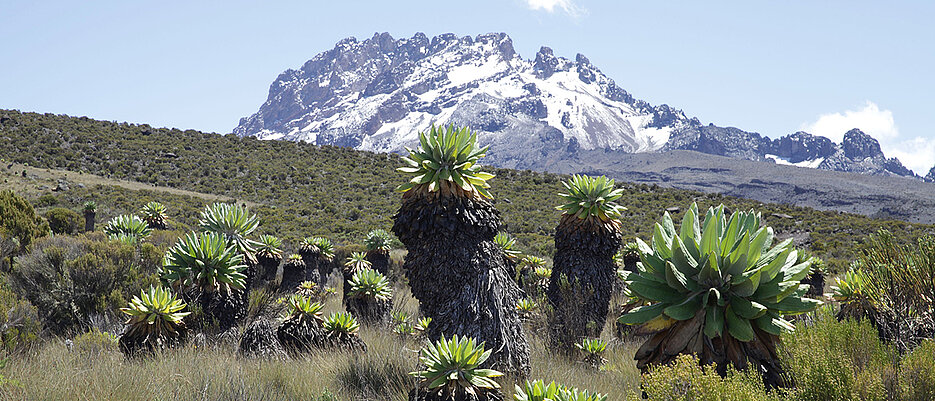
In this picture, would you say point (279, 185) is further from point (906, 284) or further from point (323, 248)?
point (906, 284)

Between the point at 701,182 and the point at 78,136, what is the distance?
188 m

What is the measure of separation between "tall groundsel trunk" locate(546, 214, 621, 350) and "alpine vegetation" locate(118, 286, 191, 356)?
4.54 m

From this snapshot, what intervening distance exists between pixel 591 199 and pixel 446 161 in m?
2.79

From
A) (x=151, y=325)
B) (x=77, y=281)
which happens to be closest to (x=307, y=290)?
(x=77, y=281)

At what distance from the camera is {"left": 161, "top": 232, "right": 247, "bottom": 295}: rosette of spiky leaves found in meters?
5.80

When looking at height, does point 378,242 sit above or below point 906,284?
below

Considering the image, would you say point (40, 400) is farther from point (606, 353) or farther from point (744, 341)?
point (606, 353)

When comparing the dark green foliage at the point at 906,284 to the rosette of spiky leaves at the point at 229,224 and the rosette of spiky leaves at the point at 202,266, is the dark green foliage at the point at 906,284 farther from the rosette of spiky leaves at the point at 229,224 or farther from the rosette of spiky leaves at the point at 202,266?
the rosette of spiky leaves at the point at 229,224

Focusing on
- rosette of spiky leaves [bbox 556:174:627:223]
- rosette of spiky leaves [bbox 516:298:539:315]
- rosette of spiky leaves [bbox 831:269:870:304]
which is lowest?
rosette of spiky leaves [bbox 516:298:539:315]

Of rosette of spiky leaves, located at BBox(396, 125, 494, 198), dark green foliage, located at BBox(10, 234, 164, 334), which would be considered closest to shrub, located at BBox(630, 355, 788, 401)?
rosette of spiky leaves, located at BBox(396, 125, 494, 198)

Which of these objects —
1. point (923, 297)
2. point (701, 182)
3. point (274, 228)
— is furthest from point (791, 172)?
point (923, 297)

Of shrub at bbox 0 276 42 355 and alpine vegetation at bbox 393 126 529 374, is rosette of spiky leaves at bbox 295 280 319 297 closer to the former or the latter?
shrub at bbox 0 276 42 355

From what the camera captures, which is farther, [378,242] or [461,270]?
[378,242]

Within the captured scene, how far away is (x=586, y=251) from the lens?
23.5ft
